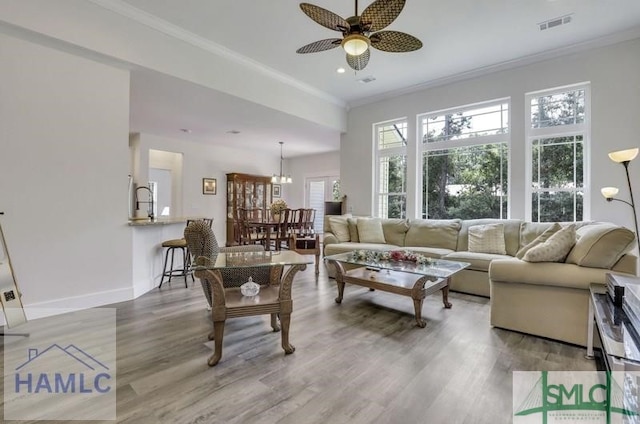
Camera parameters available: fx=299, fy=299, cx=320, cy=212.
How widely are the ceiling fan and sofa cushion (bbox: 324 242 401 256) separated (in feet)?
8.98

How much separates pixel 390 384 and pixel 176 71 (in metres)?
3.89

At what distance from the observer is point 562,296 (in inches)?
95.7

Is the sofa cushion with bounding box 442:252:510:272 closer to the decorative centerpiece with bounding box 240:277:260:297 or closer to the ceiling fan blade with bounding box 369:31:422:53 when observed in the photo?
the ceiling fan blade with bounding box 369:31:422:53

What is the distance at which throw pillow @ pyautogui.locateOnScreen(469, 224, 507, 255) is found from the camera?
13.2 feet

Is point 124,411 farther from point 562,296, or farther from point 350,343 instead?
point 562,296

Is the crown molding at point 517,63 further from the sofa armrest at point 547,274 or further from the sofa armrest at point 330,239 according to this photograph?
the sofa armrest at point 547,274

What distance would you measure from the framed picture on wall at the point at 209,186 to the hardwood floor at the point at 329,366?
4891mm

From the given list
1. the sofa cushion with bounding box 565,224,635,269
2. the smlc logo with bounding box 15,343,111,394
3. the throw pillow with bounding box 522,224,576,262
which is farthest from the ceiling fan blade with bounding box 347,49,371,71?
the smlc logo with bounding box 15,343,111,394

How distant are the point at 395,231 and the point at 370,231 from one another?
1.40 feet

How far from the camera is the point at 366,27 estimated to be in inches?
97.8

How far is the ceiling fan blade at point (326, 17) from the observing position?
2.30m

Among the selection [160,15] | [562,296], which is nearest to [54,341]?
[160,15]

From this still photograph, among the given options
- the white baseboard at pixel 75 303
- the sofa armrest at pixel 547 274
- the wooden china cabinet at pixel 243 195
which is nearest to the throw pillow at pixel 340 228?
the sofa armrest at pixel 547 274

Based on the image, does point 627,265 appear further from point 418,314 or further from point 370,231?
point 370,231
